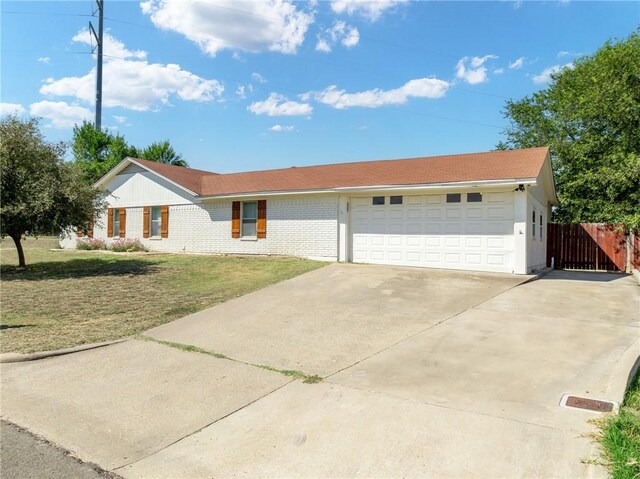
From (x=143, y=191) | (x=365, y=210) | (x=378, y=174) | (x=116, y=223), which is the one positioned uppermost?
(x=378, y=174)

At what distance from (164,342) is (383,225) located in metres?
9.47

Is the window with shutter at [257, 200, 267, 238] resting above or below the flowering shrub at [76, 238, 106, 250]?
above

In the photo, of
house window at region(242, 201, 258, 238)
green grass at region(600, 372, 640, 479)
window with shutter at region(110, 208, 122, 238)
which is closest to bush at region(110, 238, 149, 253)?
window with shutter at region(110, 208, 122, 238)

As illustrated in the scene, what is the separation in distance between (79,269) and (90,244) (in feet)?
27.6

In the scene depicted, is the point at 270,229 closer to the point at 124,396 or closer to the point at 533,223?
the point at 533,223

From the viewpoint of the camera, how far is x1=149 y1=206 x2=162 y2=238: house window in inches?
828

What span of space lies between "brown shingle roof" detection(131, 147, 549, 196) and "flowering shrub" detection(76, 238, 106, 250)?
17.2ft

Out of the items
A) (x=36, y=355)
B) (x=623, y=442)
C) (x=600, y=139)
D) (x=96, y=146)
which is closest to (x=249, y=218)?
(x=36, y=355)

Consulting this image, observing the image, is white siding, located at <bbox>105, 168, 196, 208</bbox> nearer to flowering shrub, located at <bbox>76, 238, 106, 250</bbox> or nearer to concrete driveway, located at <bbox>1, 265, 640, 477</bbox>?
flowering shrub, located at <bbox>76, 238, 106, 250</bbox>

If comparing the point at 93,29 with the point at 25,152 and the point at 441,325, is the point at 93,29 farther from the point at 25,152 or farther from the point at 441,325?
the point at 441,325

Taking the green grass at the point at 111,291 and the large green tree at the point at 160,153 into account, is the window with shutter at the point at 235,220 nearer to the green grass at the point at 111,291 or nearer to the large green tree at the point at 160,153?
the green grass at the point at 111,291

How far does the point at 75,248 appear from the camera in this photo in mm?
23594

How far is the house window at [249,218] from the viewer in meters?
18.0

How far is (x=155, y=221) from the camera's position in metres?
21.2
